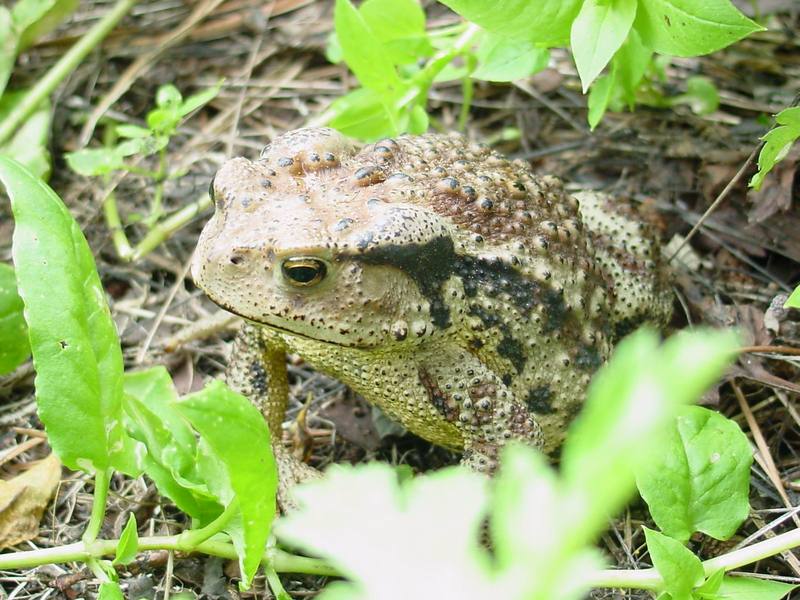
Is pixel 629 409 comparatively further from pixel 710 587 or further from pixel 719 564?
pixel 719 564

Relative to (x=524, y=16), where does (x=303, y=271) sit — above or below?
below

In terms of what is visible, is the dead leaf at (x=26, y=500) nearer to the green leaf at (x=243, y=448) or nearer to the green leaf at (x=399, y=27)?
the green leaf at (x=243, y=448)

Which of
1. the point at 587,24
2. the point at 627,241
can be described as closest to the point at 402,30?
the point at 587,24

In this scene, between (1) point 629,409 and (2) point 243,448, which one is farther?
(2) point 243,448

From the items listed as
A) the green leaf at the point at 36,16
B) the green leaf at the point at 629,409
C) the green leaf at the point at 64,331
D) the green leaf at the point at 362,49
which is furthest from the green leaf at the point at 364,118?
the green leaf at the point at 629,409

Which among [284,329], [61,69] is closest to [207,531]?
[284,329]

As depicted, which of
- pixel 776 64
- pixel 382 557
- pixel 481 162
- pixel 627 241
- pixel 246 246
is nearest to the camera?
pixel 382 557

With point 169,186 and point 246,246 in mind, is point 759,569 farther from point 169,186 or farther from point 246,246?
point 169,186
